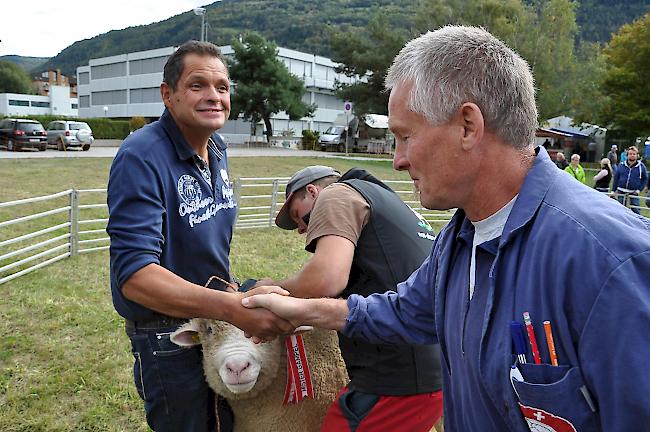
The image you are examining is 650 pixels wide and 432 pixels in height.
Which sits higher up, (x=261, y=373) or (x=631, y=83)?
(x=631, y=83)

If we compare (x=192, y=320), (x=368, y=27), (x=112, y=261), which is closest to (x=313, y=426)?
(x=192, y=320)

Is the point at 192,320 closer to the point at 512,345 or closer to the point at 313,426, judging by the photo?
the point at 313,426

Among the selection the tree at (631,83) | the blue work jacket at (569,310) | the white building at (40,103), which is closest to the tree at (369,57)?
the tree at (631,83)

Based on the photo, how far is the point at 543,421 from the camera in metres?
1.23

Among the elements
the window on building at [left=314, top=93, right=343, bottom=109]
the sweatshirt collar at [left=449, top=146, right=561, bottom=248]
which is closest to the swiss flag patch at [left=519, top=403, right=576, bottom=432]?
the sweatshirt collar at [left=449, top=146, right=561, bottom=248]

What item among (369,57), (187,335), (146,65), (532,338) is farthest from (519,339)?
(146,65)

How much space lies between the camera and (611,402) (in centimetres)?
110

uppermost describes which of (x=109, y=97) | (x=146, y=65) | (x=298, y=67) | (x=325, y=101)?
(x=298, y=67)

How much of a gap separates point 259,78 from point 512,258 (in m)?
45.9

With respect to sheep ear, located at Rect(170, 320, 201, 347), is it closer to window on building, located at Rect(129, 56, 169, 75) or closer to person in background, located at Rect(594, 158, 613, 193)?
person in background, located at Rect(594, 158, 613, 193)

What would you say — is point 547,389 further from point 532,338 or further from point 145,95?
point 145,95

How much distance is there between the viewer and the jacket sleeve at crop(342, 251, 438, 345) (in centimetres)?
190

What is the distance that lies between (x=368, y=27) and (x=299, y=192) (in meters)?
35.8

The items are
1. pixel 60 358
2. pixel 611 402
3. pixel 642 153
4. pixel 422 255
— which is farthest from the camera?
pixel 642 153
